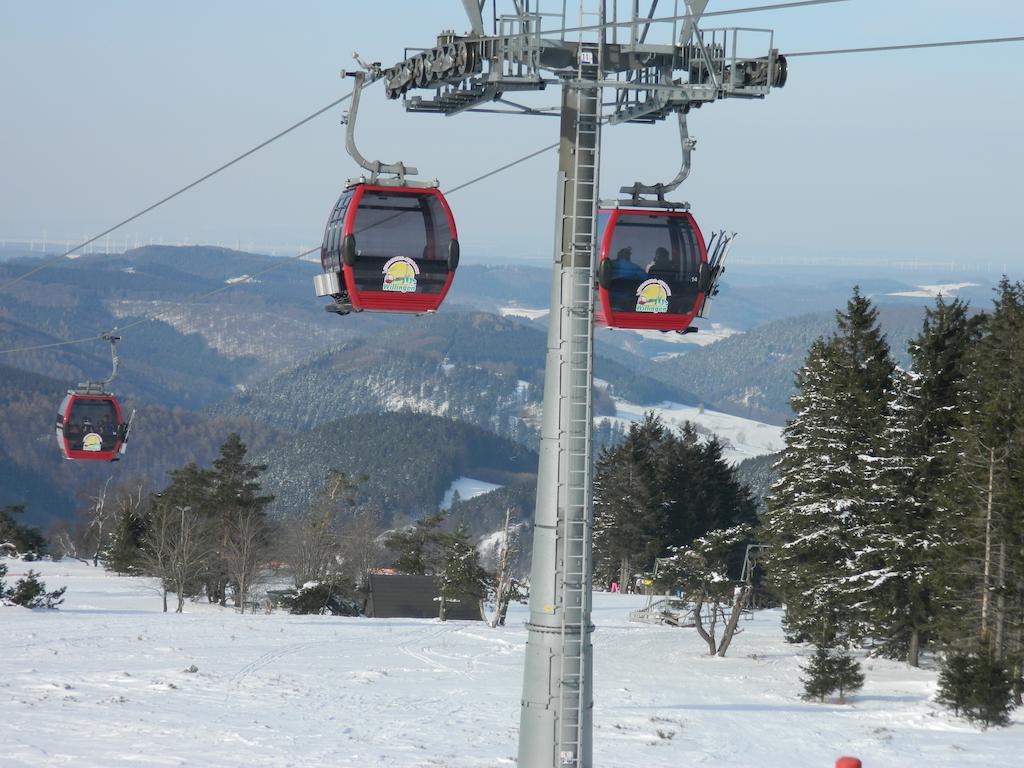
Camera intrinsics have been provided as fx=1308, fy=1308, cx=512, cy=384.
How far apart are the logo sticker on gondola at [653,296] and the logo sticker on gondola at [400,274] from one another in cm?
271

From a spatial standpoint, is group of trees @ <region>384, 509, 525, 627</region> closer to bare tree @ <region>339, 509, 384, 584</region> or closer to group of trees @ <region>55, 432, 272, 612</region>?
group of trees @ <region>55, 432, 272, 612</region>

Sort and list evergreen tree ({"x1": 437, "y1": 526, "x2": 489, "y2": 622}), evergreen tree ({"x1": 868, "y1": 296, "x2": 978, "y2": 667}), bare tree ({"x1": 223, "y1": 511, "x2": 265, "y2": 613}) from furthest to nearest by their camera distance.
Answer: bare tree ({"x1": 223, "y1": 511, "x2": 265, "y2": 613})
evergreen tree ({"x1": 437, "y1": 526, "x2": 489, "y2": 622})
evergreen tree ({"x1": 868, "y1": 296, "x2": 978, "y2": 667})

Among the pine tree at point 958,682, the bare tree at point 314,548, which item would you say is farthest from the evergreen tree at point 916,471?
the bare tree at point 314,548

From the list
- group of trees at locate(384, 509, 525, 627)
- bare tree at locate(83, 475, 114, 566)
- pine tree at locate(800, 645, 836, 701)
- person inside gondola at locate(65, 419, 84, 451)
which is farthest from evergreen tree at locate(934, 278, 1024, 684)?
bare tree at locate(83, 475, 114, 566)

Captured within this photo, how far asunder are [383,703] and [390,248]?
43.0ft

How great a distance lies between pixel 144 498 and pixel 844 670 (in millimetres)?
106665

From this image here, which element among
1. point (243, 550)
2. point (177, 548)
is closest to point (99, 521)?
point (243, 550)

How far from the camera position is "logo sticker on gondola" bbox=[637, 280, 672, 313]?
1461 cm

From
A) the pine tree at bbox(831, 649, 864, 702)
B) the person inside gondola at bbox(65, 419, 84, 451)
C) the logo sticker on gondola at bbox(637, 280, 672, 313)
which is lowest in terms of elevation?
the pine tree at bbox(831, 649, 864, 702)

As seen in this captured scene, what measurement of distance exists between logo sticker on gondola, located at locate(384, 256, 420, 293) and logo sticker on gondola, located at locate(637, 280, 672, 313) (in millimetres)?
2713

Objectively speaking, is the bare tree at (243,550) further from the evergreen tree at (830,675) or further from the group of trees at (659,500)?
the evergreen tree at (830,675)

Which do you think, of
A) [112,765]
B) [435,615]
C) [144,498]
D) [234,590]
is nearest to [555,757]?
[112,765]

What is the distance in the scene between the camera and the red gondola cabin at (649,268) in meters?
14.4

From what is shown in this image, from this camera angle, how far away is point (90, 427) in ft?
97.5
